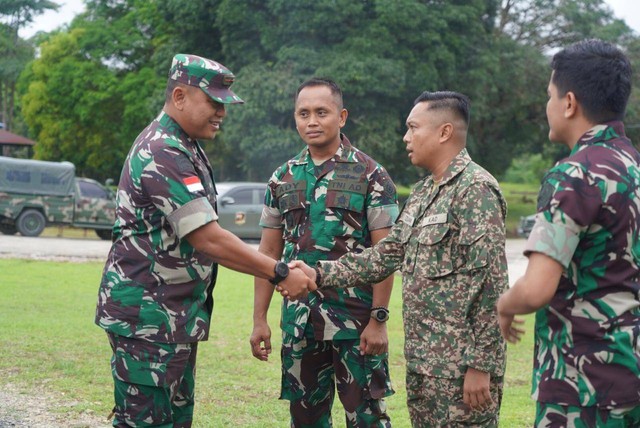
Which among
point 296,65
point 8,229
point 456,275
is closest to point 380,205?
point 456,275

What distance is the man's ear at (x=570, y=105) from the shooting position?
3012 mm

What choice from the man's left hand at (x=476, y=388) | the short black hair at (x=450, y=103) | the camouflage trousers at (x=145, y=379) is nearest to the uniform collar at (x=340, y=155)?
the short black hair at (x=450, y=103)

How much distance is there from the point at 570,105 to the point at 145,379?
2.23 meters

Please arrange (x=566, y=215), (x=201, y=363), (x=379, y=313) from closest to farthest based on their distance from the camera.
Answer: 1. (x=566, y=215)
2. (x=379, y=313)
3. (x=201, y=363)

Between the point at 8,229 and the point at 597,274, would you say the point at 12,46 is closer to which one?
the point at 8,229

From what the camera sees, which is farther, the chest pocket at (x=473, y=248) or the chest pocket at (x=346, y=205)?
the chest pocket at (x=346, y=205)

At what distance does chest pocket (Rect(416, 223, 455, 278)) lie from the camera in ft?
12.5

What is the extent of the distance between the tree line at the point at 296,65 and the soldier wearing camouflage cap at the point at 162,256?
25.8 metres

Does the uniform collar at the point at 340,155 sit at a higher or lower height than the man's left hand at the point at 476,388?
higher

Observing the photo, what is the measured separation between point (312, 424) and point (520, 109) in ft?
113

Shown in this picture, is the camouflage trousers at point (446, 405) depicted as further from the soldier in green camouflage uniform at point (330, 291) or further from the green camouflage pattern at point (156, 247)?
the green camouflage pattern at point (156, 247)

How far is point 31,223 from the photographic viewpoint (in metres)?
23.6

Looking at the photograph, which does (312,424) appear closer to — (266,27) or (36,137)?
(266,27)

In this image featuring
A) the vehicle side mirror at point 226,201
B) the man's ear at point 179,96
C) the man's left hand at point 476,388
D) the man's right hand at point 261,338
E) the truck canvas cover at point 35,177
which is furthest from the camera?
the vehicle side mirror at point 226,201
